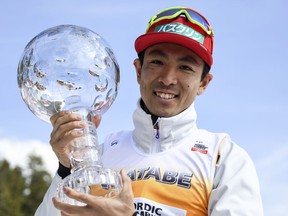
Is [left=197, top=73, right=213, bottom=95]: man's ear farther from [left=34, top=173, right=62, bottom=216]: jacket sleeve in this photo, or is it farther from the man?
[left=34, top=173, right=62, bottom=216]: jacket sleeve

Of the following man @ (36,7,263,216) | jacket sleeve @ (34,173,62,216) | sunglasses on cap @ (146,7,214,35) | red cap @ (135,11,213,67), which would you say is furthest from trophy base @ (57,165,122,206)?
sunglasses on cap @ (146,7,214,35)

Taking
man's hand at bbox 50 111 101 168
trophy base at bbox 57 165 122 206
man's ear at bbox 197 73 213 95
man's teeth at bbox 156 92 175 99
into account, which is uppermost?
man's ear at bbox 197 73 213 95

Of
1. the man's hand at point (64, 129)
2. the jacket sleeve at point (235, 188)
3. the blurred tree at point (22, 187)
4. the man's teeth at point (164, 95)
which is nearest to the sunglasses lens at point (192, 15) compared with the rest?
the man's teeth at point (164, 95)

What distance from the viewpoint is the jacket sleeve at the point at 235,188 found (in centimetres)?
366

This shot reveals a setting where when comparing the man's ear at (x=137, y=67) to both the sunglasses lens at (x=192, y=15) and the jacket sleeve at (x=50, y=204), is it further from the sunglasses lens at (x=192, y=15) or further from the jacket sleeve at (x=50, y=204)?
the jacket sleeve at (x=50, y=204)

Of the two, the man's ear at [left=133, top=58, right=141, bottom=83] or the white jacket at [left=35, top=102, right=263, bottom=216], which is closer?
the white jacket at [left=35, top=102, right=263, bottom=216]

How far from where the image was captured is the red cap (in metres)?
3.90

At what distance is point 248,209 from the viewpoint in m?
3.69

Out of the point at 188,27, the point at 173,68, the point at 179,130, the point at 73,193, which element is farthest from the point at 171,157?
the point at 73,193

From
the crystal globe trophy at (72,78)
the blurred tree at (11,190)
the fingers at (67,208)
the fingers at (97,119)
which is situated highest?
the blurred tree at (11,190)

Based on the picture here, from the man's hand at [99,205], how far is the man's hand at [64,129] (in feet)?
1.20

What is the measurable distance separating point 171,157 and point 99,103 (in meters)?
0.62

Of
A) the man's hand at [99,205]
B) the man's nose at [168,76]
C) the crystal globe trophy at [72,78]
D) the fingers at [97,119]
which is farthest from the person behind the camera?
the man's nose at [168,76]

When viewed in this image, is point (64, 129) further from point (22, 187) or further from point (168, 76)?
point (22, 187)
